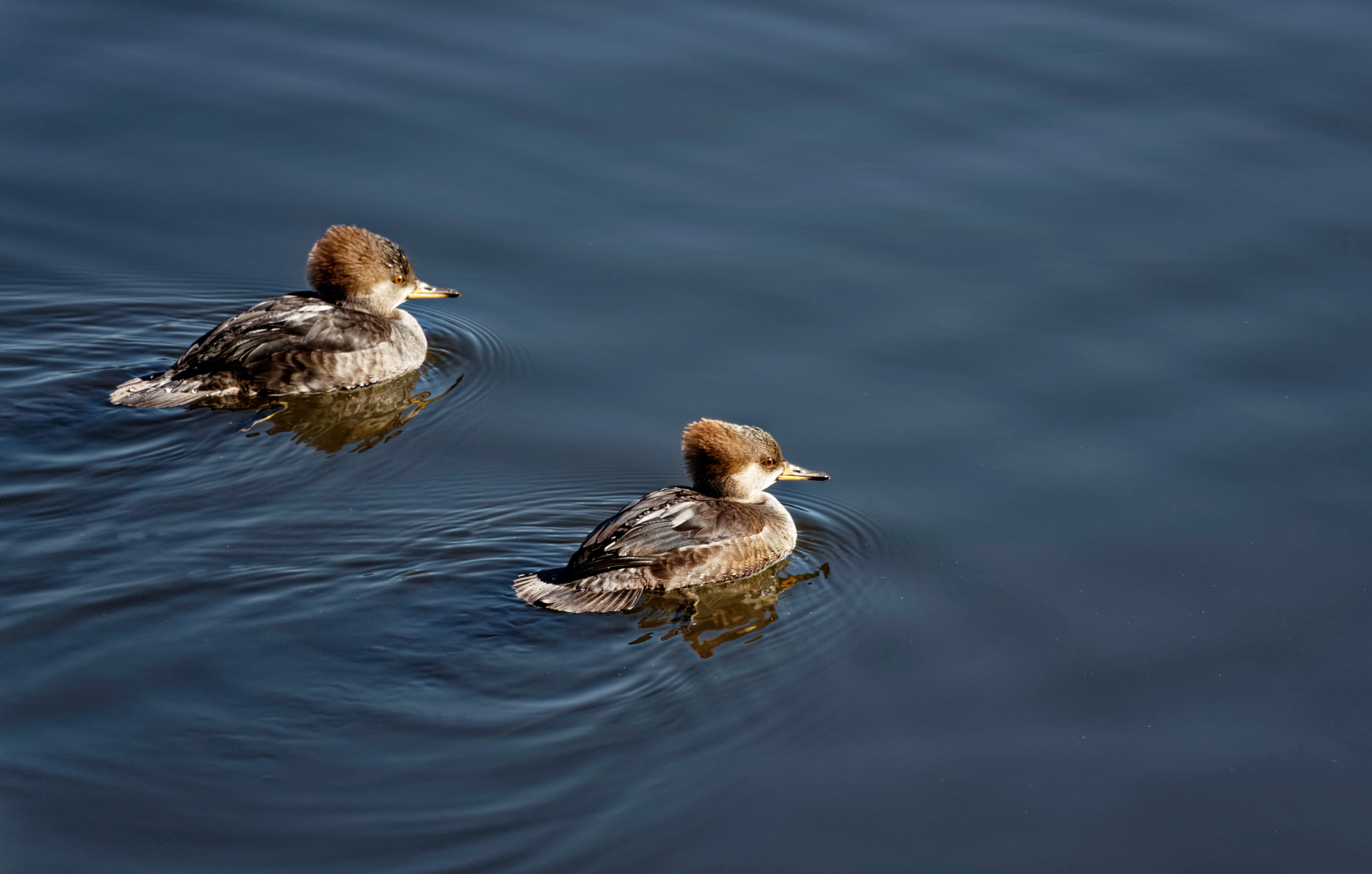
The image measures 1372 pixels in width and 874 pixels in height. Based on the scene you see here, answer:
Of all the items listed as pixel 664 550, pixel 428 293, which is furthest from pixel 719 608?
pixel 428 293

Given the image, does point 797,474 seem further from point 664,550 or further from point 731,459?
point 664,550

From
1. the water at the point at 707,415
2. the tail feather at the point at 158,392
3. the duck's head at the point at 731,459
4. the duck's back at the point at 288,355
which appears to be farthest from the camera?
the duck's back at the point at 288,355

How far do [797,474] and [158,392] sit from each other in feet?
15.4

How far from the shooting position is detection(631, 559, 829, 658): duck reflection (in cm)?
841

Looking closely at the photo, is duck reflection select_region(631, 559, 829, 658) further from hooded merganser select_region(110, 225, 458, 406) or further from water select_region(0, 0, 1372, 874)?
hooded merganser select_region(110, 225, 458, 406)

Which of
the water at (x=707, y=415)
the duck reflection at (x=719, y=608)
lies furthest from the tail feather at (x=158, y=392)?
the duck reflection at (x=719, y=608)

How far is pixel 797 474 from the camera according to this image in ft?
31.2

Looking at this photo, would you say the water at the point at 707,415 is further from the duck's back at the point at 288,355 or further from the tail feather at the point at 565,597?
the duck's back at the point at 288,355

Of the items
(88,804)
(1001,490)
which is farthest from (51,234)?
(1001,490)

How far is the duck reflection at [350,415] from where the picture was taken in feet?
34.7

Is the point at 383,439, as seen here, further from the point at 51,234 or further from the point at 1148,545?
the point at 1148,545

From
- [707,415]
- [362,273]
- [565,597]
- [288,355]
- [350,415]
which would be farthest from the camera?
[362,273]

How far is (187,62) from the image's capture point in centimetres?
1465

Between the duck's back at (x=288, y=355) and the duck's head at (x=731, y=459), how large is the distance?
3346 mm
